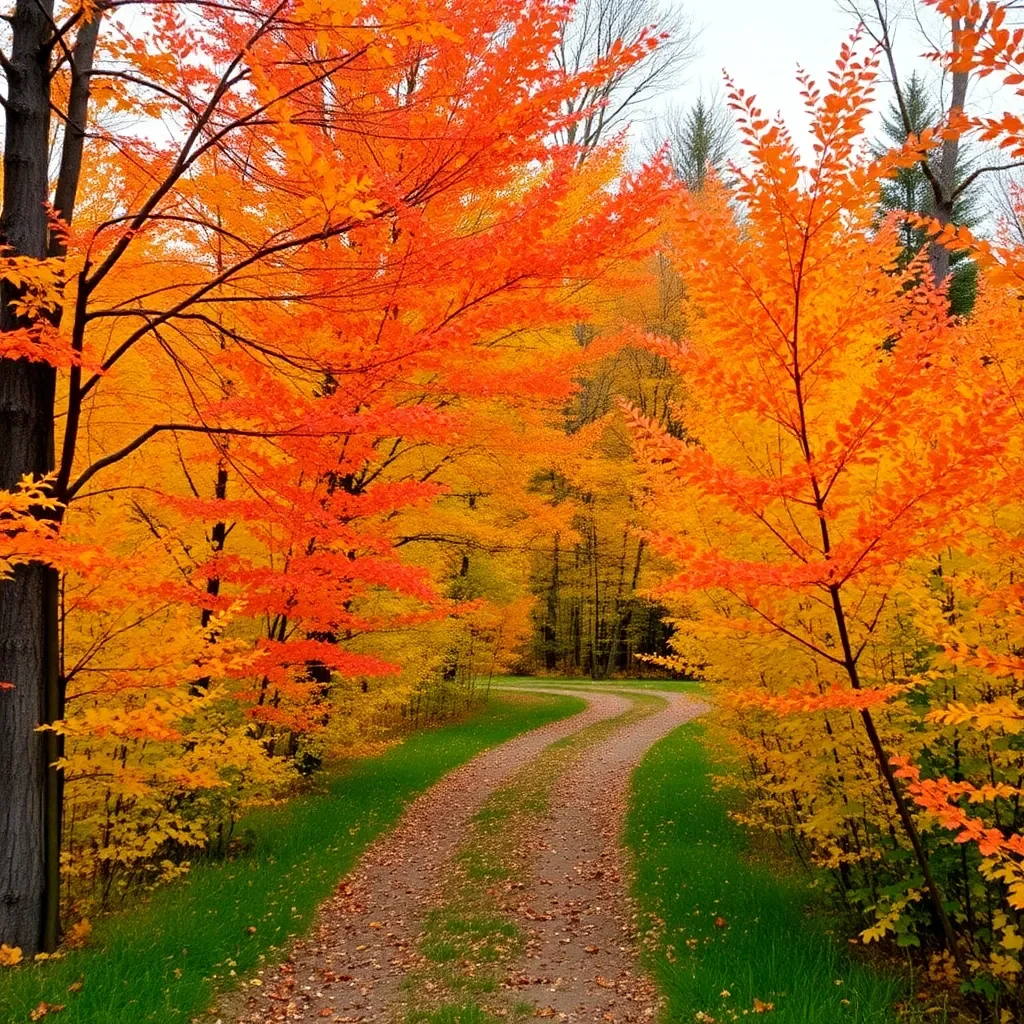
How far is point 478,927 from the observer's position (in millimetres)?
5703

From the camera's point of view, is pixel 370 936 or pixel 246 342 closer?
pixel 246 342

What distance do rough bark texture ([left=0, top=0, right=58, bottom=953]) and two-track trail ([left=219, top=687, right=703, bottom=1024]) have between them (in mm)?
1522

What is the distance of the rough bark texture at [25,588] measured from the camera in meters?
4.55

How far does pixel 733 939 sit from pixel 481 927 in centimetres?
190

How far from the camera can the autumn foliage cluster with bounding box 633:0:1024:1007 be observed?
3.21 meters

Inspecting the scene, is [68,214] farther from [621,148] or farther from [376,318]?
[621,148]

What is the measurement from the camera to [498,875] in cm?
695

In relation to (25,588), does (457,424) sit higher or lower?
higher

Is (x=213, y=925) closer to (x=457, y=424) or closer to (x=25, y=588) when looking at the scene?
(x=25, y=588)

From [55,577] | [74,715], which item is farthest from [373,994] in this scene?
[55,577]

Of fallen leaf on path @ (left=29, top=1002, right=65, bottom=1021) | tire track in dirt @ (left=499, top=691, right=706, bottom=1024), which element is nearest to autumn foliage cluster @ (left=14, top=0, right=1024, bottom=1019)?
fallen leaf on path @ (left=29, top=1002, right=65, bottom=1021)

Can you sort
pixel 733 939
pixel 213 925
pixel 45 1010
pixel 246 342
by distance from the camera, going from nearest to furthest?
1. pixel 45 1010
2. pixel 246 342
3. pixel 733 939
4. pixel 213 925

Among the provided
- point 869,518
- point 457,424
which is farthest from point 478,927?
point 869,518

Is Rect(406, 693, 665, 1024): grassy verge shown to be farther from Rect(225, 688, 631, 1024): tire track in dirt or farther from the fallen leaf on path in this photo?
the fallen leaf on path
